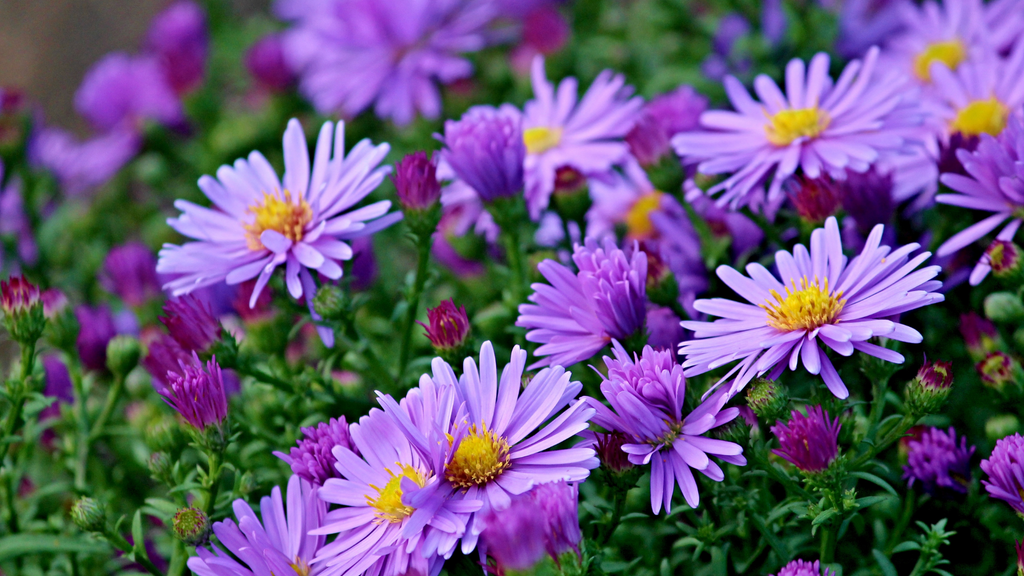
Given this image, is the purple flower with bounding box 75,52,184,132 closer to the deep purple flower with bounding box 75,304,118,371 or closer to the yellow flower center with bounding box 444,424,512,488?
the deep purple flower with bounding box 75,304,118,371

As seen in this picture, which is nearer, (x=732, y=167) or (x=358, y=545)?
A: (x=358, y=545)

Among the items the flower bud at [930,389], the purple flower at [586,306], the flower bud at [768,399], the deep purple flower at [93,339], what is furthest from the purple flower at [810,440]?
the deep purple flower at [93,339]

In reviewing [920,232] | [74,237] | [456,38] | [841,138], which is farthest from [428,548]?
[74,237]

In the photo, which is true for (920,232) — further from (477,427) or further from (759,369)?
(477,427)

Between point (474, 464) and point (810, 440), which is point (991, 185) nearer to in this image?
point (810, 440)

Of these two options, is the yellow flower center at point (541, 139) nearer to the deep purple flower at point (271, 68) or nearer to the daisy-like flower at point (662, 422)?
the daisy-like flower at point (662, 422)

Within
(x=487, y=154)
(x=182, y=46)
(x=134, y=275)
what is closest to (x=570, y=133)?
(x=487, y=154)
